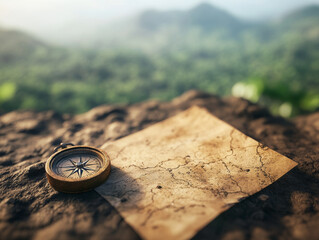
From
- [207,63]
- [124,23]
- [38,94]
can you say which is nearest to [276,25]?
[207,63]

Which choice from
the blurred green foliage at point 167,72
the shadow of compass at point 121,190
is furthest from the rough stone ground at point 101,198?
the blurred green foliage at point 167,72

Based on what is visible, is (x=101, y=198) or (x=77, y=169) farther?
(x=77, y=169)

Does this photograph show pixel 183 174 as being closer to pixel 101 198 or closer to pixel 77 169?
pixel 101 198

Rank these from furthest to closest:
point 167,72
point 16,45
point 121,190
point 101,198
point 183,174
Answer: point 16,45 < point 167,72 < point 183,174 < point 121,190 < point 101,198

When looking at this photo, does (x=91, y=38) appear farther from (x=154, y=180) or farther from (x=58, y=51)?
(x=154, y=180)

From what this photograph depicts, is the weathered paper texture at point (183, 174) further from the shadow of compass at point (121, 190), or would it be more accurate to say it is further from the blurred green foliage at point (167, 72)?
the blurred green foliage at point (167, 72)

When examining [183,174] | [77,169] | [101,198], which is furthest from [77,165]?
[183,174]

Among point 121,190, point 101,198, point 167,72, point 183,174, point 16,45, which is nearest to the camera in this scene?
point 101,198
